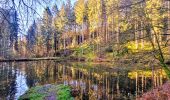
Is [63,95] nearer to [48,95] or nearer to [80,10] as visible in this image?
[48,95]

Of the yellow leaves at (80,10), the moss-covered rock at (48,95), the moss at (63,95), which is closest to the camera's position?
the moss-covered rock at (48,95)

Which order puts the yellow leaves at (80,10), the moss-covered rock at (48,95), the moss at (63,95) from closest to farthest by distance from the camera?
the moss-covered rock at (48,95), the moss at (63,95), the yellow leaves at (80,10)

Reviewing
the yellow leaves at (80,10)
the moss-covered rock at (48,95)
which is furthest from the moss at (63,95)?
the yellow leaves at (80,10)

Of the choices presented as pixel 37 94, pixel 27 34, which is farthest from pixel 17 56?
pixel 27 34

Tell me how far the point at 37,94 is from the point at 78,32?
218ft

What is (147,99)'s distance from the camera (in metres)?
13.8

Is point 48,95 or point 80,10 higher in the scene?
point 80,10

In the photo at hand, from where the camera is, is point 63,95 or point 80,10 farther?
point 80,10

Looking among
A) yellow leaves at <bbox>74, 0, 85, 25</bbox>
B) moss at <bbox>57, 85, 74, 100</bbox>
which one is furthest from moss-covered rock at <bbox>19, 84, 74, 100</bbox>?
yellow leaves at <bbox>74, 0, 85, 25</bbox>

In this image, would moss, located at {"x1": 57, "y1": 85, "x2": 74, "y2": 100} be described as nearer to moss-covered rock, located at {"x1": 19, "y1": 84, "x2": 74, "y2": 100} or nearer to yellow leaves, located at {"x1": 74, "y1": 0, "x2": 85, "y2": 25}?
moss-covered rock, located at {"x1": 19, "y1": 84, "x2": 74, "y2": 100}

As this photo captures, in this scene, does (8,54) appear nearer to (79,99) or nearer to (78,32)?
(78,32)

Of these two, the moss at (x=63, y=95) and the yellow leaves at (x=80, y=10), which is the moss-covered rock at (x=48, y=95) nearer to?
the moss at (x=63, y=95)

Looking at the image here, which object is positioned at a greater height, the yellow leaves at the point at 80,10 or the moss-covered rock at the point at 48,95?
the yellow leaves at the point at 80,10

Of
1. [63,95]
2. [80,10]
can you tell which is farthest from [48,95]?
[80,10]
